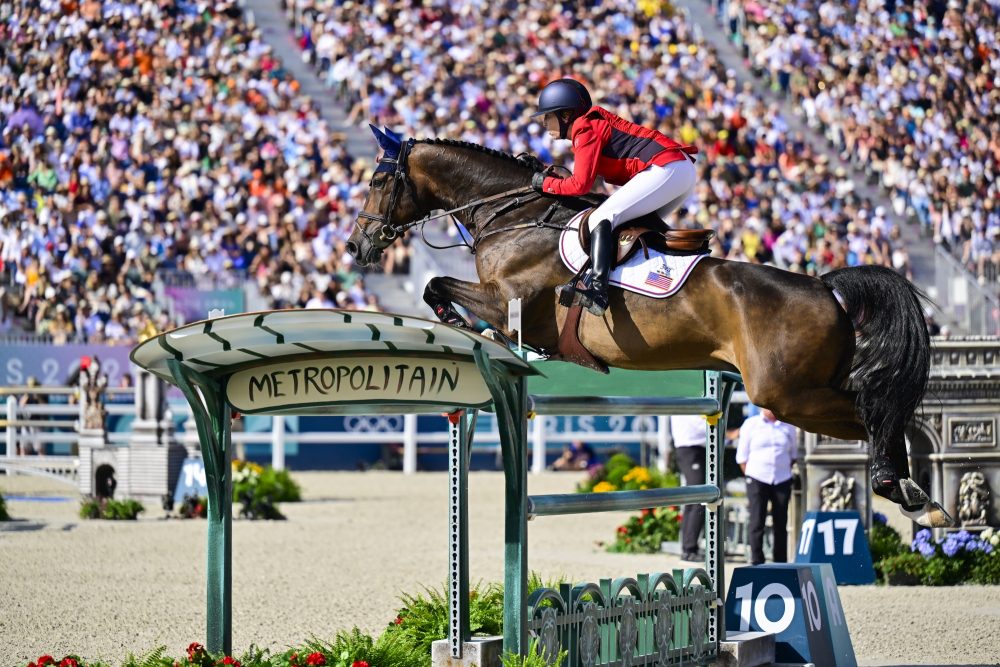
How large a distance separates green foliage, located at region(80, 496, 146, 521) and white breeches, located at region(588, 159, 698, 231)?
33.3 feet

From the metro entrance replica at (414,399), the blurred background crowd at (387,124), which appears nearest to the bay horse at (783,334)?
the metro entrance replica at (414,399)

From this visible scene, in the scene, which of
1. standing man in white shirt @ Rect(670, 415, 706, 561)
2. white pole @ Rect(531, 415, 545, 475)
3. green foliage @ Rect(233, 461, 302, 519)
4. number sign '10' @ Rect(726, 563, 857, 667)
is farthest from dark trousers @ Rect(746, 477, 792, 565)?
white pole @ Rect(531, 415, 545, 475)

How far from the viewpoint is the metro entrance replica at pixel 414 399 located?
14.4 ft

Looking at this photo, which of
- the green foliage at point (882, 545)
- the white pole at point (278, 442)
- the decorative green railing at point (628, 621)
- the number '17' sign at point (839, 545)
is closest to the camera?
the decorative green railing at point (628, 621)

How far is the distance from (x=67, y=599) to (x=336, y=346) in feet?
17.9

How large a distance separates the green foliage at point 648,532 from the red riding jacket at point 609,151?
21.6 ft

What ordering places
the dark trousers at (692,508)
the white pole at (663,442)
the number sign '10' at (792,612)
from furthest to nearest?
1. the white pole at (663,442)
2. the dark trousers at (692,508)
3. the number sign '10' at (792,612)

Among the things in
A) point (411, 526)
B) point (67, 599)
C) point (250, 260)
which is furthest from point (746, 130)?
point (67, 599)

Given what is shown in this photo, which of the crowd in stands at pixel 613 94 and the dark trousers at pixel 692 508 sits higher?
the crowd in stands at pixel 613 94

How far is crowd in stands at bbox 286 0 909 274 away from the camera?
25.0m

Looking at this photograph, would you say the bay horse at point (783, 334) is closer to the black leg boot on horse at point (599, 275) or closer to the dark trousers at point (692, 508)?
the black leg boot on horse at point (599, 275)

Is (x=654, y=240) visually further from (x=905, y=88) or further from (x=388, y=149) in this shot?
(x=905, y=88)

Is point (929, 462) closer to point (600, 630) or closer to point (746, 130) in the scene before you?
point (600, 630)

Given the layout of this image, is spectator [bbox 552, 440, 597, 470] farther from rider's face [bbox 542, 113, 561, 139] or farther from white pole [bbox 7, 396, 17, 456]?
rider's face [bbox 542, 113, 561, 139]
